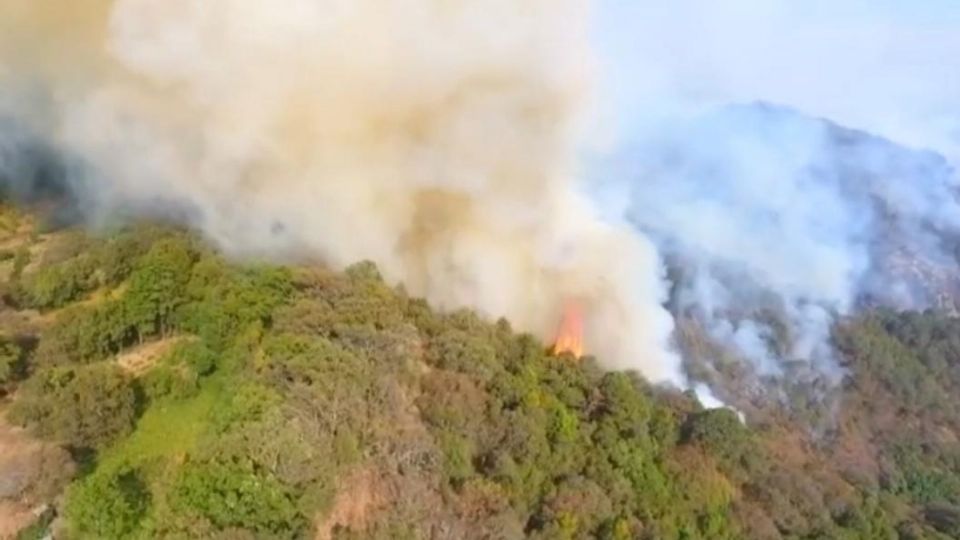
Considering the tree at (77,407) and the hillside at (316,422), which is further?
the tree at (77,407)

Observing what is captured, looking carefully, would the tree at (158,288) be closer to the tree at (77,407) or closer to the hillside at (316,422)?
the hillside at (316,422)

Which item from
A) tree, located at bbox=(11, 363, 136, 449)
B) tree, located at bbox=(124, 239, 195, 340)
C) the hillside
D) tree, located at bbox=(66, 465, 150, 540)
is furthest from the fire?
tree, located at bbox=(66, 465, 150, 540)

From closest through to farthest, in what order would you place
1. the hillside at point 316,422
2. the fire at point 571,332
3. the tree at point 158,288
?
the hillside at point 316,422 → the tree at point 158,288 → the fire at point 571,332

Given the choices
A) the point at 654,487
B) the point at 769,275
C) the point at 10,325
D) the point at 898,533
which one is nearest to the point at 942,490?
the point at 898,533

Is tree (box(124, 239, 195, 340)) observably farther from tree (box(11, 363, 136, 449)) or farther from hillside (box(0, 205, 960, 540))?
tree (box(11, 363, 136, 449))

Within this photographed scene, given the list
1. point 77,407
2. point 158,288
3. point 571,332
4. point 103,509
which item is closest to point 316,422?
point 103,509

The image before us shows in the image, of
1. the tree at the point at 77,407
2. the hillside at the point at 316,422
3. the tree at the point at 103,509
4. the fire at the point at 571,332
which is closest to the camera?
the tree at the point at 103,509

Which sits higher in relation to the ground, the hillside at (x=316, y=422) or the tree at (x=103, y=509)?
the tree at (x=103, y=509)

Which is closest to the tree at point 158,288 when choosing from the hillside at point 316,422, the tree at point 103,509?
the hillside at point 316,422
